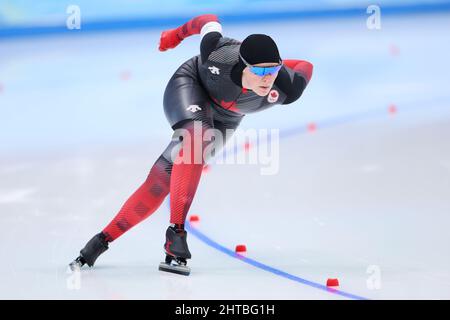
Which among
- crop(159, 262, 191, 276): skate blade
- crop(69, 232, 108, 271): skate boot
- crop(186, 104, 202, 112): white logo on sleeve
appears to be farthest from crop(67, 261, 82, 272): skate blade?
crop(186, 104, 202, 112): white logo on sleeve

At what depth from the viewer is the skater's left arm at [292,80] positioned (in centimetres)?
474

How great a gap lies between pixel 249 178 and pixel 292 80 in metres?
1.86

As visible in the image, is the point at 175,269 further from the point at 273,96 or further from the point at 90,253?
the point at 273,96

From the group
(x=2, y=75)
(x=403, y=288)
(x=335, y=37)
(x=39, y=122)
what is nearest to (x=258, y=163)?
(x=39, y=122)

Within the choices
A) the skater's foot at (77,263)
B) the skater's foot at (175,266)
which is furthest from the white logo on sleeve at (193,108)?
the skater's foot at (77,263)

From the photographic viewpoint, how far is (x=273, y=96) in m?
4.73

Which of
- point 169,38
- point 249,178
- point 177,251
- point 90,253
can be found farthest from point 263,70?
point 249,178

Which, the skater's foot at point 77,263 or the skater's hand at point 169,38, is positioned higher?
the skater's hand at point 169,38

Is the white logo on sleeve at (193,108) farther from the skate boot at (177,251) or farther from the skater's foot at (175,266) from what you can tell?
the skater's foot at (175,266)

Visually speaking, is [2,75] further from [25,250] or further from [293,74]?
[293,74]

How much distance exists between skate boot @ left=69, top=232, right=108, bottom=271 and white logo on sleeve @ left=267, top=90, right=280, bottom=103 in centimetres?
110

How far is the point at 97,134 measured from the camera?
756cm

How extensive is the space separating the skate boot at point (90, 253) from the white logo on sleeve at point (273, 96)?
110 centimetres
